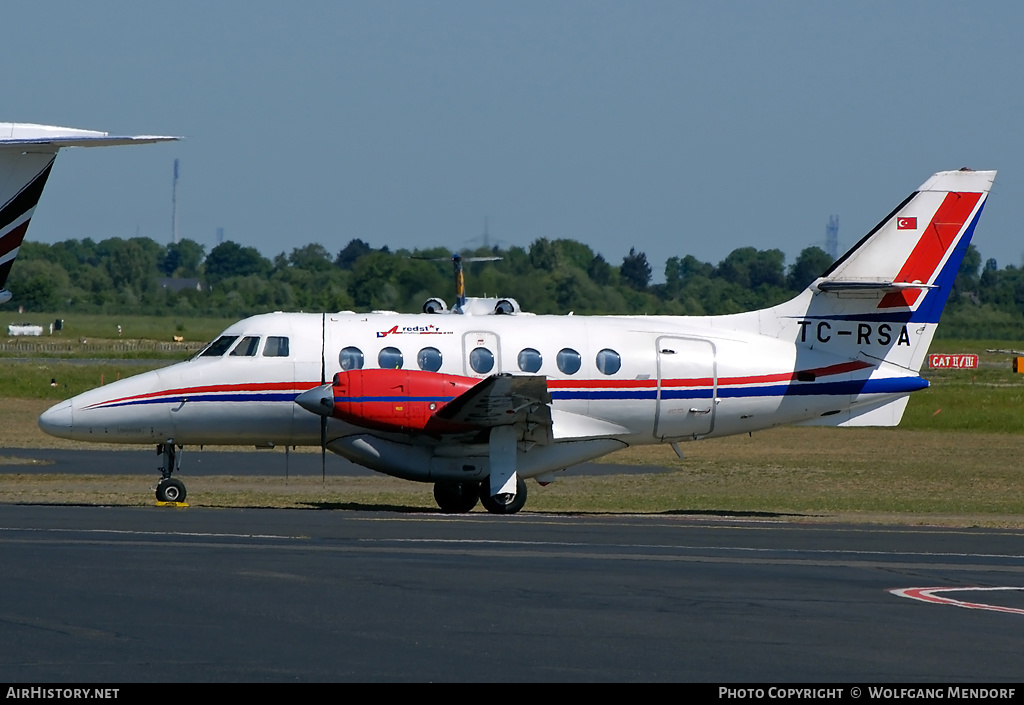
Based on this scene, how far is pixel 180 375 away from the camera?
2250 centimetres

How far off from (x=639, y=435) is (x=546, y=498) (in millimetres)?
3398

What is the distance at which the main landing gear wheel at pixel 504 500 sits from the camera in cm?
2236

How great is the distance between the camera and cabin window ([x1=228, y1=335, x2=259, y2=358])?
22688mm

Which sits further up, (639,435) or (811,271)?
(811,271)

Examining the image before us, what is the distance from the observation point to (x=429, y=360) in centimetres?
2261

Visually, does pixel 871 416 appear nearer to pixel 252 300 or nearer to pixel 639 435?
pixel 639 435

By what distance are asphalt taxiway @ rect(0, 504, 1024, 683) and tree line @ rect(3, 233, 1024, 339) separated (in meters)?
16.6

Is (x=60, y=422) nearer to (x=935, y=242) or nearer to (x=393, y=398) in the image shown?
(x=393, y=398)

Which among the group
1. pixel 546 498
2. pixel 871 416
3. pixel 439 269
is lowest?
pixel 546 498

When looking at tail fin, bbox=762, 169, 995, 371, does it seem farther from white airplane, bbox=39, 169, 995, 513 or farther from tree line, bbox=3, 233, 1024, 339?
tree line, bbox=3, 233, 1024, 339

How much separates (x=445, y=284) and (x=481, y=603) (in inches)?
847

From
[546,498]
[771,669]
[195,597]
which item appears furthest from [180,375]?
[771,669]

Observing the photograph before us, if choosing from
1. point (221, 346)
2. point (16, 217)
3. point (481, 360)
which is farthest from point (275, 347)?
point (16, 217)

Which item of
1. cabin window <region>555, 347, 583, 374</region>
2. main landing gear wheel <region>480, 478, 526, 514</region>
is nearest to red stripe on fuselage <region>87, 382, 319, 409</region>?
main landing gear wheel <region>480, 478, 526, 514</region>
